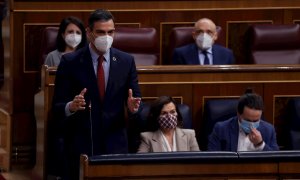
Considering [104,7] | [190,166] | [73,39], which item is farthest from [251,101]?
[104,7]

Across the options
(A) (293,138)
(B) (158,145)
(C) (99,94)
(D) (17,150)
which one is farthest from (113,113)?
(D) (17,150)

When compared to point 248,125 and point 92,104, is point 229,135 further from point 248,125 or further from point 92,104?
point 92,104

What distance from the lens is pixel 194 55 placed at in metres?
2.67

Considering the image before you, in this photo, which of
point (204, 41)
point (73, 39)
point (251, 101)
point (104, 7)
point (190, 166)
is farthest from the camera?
point (104, 7)

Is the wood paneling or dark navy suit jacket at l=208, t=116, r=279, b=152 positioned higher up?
the wood paneling

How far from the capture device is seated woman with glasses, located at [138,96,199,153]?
2.17m

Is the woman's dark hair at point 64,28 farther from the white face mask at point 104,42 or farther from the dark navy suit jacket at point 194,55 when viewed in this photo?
the white face mask at point 104,42

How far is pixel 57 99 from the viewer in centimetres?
196

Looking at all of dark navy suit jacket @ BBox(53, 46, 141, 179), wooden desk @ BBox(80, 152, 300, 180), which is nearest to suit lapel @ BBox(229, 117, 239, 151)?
dark navy suit jacket @ BBox(53, 46, 141, 179)

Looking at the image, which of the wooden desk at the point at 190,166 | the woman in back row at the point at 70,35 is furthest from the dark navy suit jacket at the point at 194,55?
the wooden desk at the point at 190,166

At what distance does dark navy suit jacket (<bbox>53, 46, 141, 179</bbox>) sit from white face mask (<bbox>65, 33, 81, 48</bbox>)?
59 cm

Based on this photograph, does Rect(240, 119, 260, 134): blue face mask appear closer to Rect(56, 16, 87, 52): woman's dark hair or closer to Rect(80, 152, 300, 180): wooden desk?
Rect(80, 152, 300, 180): wooden desk

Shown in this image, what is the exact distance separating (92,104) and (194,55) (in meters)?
0.78

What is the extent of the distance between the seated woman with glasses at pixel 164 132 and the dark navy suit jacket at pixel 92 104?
21 centimetres
